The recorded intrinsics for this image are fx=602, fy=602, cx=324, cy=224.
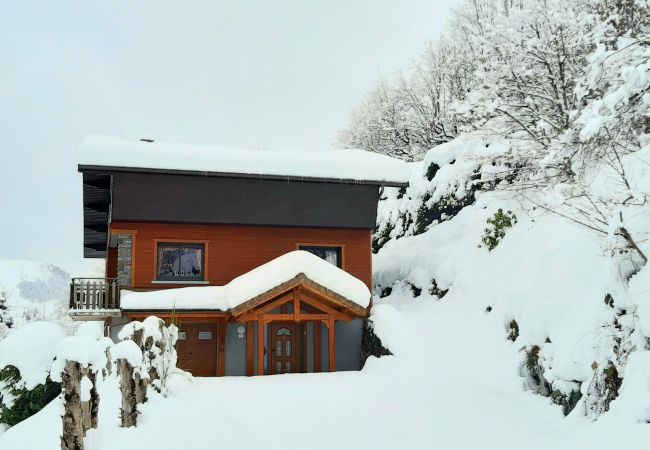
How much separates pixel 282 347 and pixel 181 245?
4.56 m

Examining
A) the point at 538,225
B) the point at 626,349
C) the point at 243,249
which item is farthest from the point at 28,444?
the point at 538,225

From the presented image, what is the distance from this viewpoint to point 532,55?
18812 mm

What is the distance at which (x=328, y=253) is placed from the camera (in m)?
20.4

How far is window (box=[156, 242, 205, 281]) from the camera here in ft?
61.2

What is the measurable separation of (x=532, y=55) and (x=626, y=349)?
12.8 m

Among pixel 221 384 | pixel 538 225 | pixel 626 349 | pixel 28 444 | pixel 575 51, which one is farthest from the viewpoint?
pixel 575 51

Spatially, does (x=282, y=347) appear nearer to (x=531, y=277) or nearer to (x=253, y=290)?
(x=253, y=290)

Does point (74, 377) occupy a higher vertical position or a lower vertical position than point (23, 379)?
higher

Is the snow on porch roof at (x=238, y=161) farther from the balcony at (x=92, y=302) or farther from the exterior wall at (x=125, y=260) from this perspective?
the balcony at (x=92, y=302)

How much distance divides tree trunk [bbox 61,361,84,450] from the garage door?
11083 mm

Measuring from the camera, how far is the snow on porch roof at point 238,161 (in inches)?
696

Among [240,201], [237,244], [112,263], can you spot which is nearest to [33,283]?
[112,263]

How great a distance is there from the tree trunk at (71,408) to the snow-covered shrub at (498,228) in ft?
45.8

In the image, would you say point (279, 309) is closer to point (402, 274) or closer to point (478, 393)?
point (402, 274)
